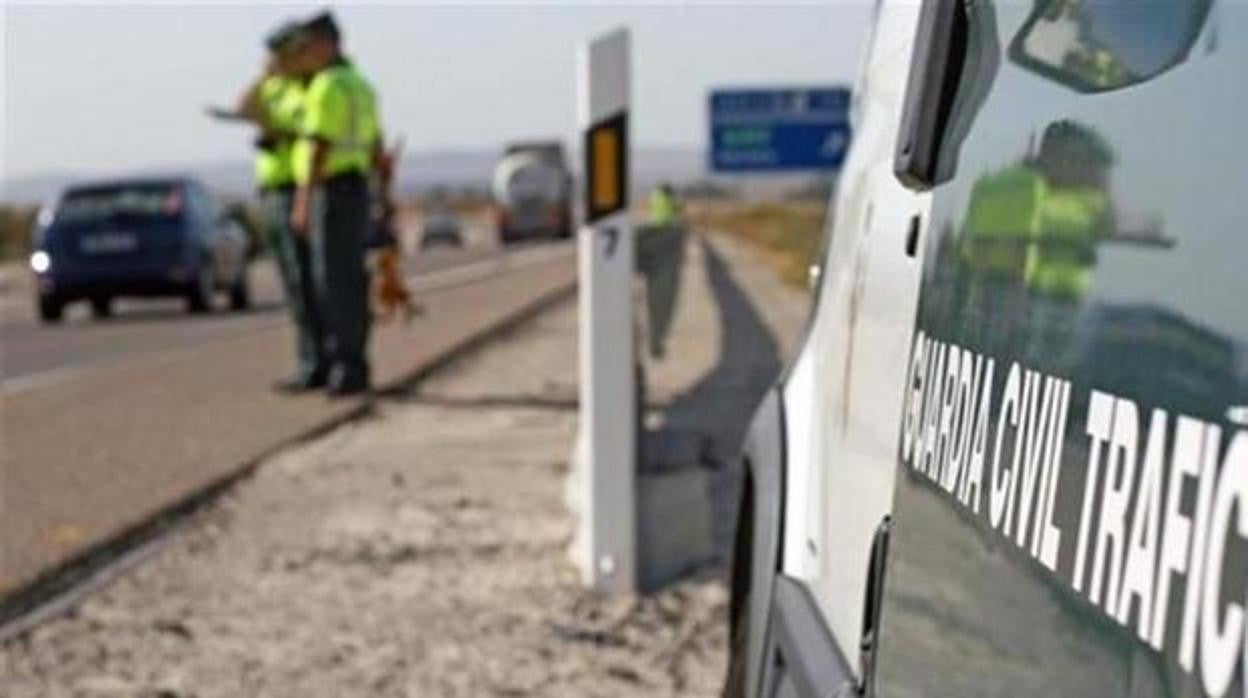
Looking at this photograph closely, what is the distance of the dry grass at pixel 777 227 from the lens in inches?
1874

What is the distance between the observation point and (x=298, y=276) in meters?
14.5

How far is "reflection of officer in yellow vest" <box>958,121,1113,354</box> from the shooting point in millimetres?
2287

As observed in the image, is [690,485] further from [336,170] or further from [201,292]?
[201,292]

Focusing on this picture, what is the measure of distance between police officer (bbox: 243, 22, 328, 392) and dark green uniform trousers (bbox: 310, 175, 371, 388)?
0.47 meters

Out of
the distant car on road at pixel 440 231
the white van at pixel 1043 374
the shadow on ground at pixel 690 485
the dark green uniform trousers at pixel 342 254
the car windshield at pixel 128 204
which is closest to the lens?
the white van at pixel 1043 374

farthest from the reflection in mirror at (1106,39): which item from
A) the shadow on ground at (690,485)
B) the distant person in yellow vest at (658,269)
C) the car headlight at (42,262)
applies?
the car headlight at (42,262)

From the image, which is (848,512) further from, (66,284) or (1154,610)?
(66,284)

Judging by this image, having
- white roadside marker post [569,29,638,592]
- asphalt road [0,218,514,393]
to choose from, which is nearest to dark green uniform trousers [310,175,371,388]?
asphalt road [0,218,514,393]

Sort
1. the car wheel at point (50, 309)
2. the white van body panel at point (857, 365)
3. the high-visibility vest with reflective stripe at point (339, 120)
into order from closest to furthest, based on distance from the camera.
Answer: the white van body panel at point (857, 365)
the high-visibility vest with reflective stripe at point (339, 120)
the car wheel at point (50, 309)

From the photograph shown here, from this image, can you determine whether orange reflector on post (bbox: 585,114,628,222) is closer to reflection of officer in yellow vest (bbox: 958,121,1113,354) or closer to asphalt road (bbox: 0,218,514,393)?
reflection of officer in yellow vest (bbox: 958,121,1113,354)

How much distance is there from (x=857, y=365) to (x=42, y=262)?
26.3m

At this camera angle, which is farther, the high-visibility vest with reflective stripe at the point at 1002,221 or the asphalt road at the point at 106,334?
the asphalt road at the point at 106,334

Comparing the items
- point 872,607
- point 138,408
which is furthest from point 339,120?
point 872,607

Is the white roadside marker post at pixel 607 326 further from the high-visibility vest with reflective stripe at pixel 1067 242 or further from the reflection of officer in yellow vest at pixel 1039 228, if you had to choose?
the high-visibility vest with reflective stripe at pixel 1067 242
